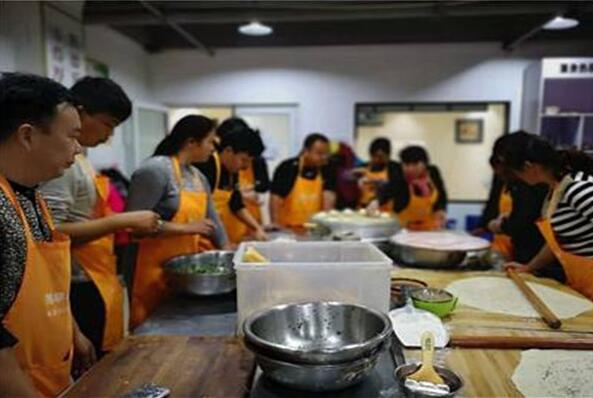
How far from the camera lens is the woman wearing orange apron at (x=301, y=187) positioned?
11.3 feet

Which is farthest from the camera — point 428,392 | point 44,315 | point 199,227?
point 199,227

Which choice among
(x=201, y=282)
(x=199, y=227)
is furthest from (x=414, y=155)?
(x=201, y=282)

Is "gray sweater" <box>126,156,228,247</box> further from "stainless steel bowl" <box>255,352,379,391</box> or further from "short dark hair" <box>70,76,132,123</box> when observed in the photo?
"stainless steel bowl" <box>255,352,379,391</box>

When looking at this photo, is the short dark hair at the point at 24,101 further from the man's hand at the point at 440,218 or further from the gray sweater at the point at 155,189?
the man's hand at the point at 440,218

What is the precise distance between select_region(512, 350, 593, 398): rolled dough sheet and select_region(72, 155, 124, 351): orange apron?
1307 millimetres

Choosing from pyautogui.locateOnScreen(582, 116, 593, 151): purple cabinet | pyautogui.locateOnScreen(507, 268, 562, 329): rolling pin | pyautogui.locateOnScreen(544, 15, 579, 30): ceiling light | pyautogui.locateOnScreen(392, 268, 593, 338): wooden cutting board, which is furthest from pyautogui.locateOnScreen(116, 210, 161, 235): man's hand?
pyautogui.locateOnScreen(544, 15, 579, 30): ceiling light

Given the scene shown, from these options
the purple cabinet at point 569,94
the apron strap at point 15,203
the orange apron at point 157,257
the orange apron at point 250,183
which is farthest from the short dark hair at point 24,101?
the purple cabinet at point 569,94

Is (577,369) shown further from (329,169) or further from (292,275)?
(329,169)

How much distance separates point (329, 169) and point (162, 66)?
8.67 ft

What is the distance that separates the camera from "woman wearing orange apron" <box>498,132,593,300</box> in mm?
1694

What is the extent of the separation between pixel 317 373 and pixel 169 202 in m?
1.15

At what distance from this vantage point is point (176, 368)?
1.14 metres

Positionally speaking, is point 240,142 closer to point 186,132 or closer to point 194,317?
point 186,132

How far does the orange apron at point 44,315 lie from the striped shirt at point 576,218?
1615 mm
